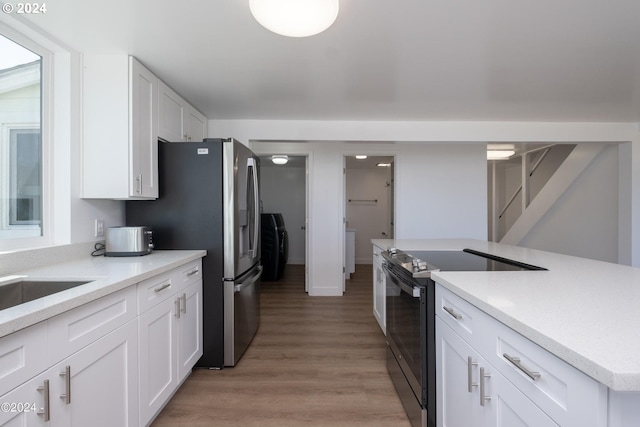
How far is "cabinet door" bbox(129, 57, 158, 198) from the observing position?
1847mm

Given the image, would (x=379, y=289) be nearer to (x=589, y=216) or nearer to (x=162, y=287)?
(x=162, y=287)

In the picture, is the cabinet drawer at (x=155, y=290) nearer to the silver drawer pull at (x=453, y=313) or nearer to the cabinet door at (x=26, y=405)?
the cabinet door at (x=26, y=405)

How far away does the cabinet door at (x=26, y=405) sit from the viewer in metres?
0.80

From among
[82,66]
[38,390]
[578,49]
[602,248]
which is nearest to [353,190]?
[602,248]

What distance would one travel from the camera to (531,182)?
18.8 feet

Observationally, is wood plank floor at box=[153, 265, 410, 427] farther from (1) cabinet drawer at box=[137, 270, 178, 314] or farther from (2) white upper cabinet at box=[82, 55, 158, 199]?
(2) white upper cabinet at box=[82, 55, 158, 199]

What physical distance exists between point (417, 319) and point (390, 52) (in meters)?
1.62

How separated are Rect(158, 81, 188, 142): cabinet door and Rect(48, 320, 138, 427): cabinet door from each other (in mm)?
1505

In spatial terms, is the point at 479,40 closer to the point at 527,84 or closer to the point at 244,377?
the point at 527,84

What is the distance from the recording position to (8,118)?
156 centimetres

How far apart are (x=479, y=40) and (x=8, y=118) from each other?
2.71 metres

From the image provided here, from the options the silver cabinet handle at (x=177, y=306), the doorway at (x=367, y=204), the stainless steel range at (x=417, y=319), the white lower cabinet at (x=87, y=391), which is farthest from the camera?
the doorway at (x=367, y=204)

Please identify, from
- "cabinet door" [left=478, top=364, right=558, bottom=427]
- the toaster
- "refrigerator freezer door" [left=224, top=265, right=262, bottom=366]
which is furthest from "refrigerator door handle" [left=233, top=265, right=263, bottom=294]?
"cabinet door" [left=478, top=364, right=558, bottom=427]

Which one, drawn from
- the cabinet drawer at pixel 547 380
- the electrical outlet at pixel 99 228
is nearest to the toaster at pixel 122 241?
the electrical outlet at pixel 99 228
